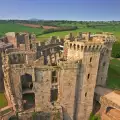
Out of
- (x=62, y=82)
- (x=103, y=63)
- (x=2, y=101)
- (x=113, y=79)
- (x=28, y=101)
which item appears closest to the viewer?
(x=62, y=82)

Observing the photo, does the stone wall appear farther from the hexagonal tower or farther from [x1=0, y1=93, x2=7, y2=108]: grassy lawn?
[x1=0, y1=93, x2=7, y2=108]: grassy lawn

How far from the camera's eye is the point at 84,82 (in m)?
31.0

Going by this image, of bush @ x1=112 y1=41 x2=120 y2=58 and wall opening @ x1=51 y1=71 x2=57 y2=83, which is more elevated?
wall opening @ x1=51 y1=71 x2=57 y2=83

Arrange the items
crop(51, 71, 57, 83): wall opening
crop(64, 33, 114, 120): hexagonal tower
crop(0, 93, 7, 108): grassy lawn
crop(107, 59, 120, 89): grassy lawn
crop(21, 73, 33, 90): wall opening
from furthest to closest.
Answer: crop(107, 59, 120, 89): grassy lawn → crop(21, 73, 33, 90): wall opening → crop(0, 93, 7, 108): grassy lawn → crop(51, 71, 57, 83): wall opening → crop(64, 33, 114, 120): hexagonal tower

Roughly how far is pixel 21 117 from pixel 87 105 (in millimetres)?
13206

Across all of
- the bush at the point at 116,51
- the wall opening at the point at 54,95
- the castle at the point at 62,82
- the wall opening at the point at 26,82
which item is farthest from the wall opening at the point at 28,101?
the bush at the point at 116,51

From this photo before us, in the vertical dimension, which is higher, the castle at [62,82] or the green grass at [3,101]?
the castle at [62,82]

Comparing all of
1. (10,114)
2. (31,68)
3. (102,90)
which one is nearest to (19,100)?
(10,114)

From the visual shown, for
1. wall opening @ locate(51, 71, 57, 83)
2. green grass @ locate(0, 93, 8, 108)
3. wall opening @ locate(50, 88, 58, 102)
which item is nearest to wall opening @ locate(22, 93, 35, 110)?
green grass @ locate(0, 93, 8, 108)

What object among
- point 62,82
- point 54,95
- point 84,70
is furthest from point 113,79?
point 62,82

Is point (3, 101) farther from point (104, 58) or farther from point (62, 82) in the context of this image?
point (104, 58)

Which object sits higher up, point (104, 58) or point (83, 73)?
point (104, 58)

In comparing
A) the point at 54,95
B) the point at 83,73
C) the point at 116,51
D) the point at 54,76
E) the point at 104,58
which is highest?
the point at 104,58

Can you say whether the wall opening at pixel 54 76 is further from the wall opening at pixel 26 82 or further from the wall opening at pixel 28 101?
the wall opening at pixel 28 101
